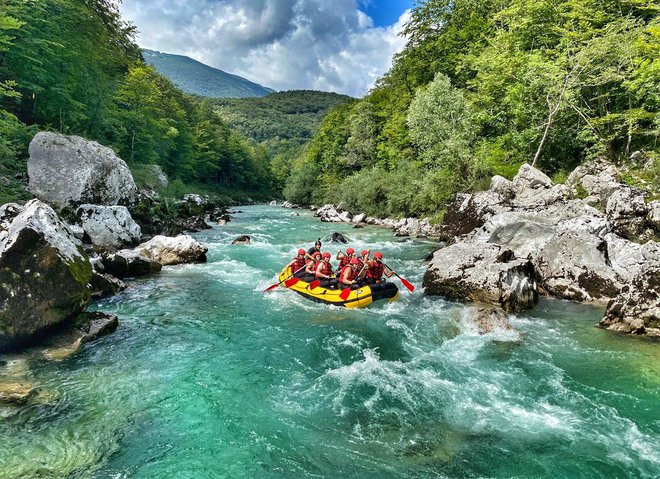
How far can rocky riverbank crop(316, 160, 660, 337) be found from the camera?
959 cm

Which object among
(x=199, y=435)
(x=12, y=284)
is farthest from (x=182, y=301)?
(x=199, y=435)

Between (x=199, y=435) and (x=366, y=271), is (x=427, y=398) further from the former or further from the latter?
(x=366, y=271)

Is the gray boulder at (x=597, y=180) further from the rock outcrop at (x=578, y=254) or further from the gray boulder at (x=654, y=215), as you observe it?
the gray boulder at (x=654, y=215)

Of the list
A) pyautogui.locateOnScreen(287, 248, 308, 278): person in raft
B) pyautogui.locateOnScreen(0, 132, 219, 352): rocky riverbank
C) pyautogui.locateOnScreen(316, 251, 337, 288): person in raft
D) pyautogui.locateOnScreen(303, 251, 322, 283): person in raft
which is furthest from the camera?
pyautogui.locateOnScreen(287, 248, 308, 278): person in raft

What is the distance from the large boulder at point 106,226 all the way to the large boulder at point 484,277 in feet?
43.5

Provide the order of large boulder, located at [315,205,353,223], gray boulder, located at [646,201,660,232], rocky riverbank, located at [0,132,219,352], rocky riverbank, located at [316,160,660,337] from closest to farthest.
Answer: rocky riverbank, located at [0,132,219,352] → rocky riverbank, located at [316,160,660,337] → gray boulder, located at [646,201,660,232] → large boulder, located at [315,205,353,223]

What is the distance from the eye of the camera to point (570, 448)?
5562 millimetres

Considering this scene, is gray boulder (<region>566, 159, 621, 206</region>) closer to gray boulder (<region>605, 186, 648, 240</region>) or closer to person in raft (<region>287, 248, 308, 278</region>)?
gray boulder (<region>605, 186, 648, 240</region>)

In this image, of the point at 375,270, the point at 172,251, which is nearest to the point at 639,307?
the point at 375,270

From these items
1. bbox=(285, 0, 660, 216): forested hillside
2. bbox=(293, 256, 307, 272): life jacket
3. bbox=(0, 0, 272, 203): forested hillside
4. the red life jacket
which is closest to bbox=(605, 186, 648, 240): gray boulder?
bbox=(285, 0, 660, 216): forested hillside

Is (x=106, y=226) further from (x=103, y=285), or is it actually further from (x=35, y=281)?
(x=35, y=281)

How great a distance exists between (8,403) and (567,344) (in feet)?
35.9

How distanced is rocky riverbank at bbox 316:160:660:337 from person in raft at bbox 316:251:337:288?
3.28m

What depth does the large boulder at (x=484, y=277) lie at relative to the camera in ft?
37.1
